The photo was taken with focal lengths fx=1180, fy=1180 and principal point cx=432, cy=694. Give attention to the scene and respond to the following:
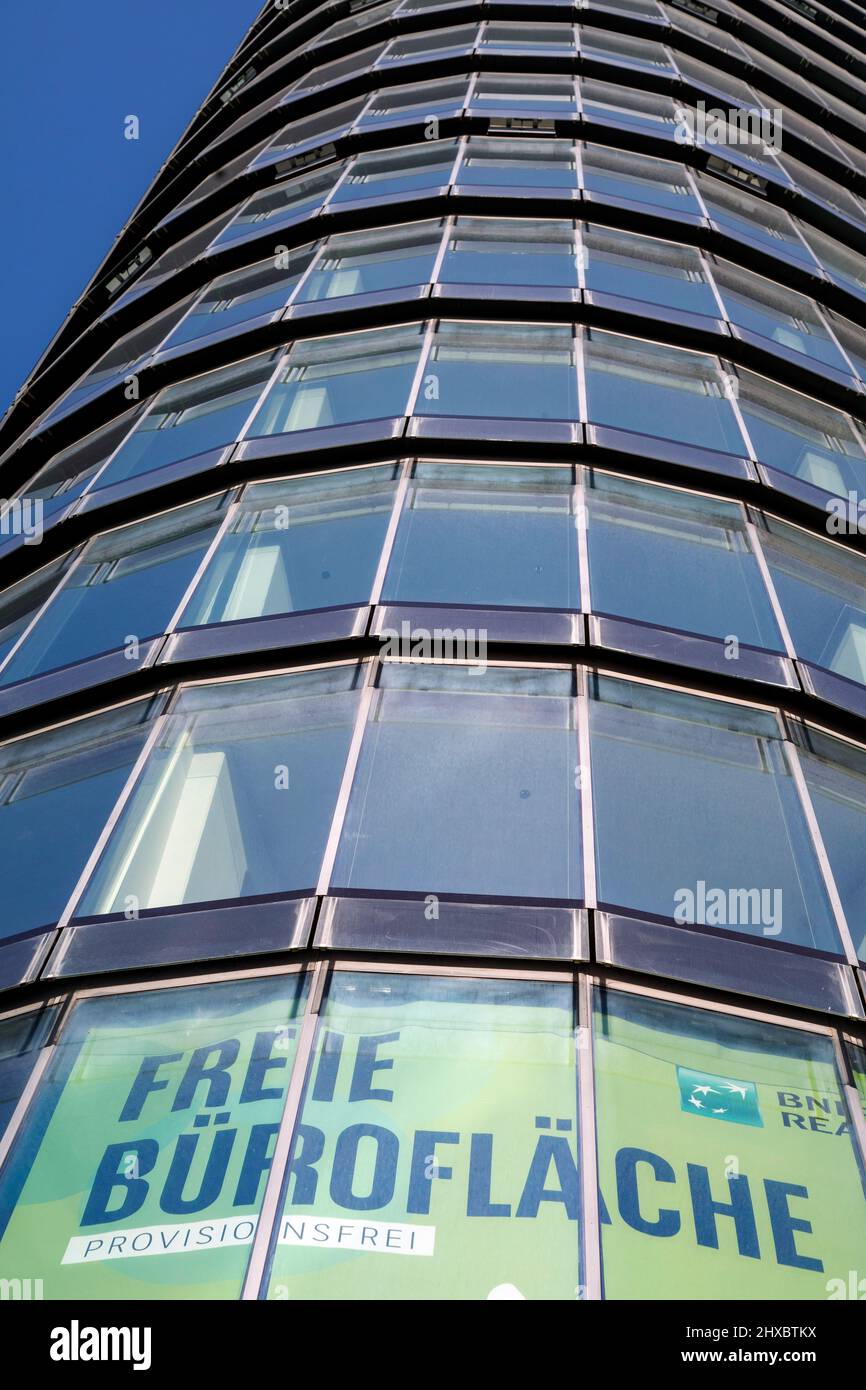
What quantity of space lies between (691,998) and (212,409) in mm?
10415

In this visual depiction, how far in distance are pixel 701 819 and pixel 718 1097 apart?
2.38 m

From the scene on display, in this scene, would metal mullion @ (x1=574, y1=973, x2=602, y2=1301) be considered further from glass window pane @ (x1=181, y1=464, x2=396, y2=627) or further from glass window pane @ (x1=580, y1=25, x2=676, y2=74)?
glass window pane @ (x1=580, y1=25, x2=676, y2=74)

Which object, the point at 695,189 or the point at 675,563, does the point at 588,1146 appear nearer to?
the point at 675,563

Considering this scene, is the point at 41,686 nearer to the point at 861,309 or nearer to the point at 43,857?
the point at 43,857

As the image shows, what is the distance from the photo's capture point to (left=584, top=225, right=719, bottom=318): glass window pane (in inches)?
637

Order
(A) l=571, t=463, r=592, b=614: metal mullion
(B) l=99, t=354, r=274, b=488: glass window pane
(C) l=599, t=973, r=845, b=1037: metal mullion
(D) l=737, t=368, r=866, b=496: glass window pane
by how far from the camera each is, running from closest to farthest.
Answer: (C) l=599, t=973, r=845, b=1037: metal mullion → (A) l=571, t=463, r=592, b=614: metal mullion → (D) l=737, t=368, r=866, b=496: glass window pane → (B) l=99, t=354, r=274, b=488: glass window pane

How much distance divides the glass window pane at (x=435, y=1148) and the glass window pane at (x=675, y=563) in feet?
14.6

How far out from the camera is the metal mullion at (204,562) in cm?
1102

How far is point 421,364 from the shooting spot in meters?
14.2

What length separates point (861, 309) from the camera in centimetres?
1938

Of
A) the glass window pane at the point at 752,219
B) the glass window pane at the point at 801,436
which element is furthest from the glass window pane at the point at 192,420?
the glass window pane at the point at 752,219

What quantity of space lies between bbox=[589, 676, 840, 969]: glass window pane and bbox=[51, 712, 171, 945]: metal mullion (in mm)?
3586

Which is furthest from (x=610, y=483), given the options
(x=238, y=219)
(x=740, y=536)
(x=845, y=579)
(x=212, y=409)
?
(x=238, y=219)

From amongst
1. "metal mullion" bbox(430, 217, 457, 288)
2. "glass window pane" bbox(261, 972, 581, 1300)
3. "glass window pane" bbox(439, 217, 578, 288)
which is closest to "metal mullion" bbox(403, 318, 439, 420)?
"metal mullion" bbox(430, 217, 457, 288)
